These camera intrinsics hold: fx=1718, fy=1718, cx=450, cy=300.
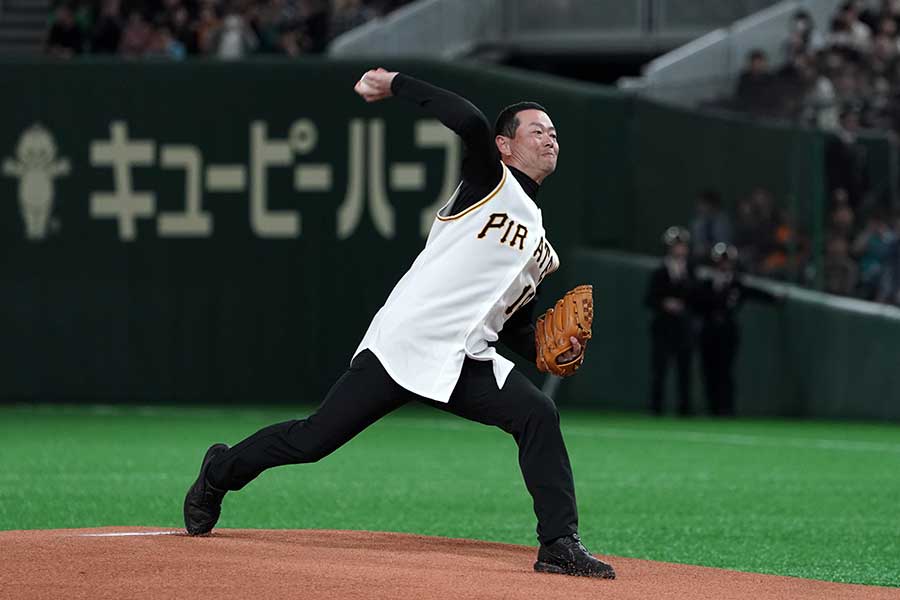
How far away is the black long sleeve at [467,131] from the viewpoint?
6.64 meters

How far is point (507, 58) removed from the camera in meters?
27.5

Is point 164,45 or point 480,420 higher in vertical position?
point 164,45

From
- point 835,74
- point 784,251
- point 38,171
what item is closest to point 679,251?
point 784,251

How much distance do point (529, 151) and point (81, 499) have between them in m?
4.54

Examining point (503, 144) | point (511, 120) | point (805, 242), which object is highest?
point (511, 120)

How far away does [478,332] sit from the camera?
22.9ft

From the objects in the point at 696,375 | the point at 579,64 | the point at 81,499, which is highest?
the point at 579,64

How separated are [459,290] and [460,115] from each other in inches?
28.8

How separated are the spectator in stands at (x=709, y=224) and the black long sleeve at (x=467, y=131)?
13.2m

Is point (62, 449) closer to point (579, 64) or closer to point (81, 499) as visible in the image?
point (81, 499)

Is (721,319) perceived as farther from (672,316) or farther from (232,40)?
(232,40)

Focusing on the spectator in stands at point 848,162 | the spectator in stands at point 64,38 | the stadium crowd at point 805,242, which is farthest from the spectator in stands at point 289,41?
the spectator in stands at point 848,162

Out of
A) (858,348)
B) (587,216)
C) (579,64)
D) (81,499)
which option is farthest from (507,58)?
(81,499)

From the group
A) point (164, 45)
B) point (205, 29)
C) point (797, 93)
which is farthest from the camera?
point (205, 29)
